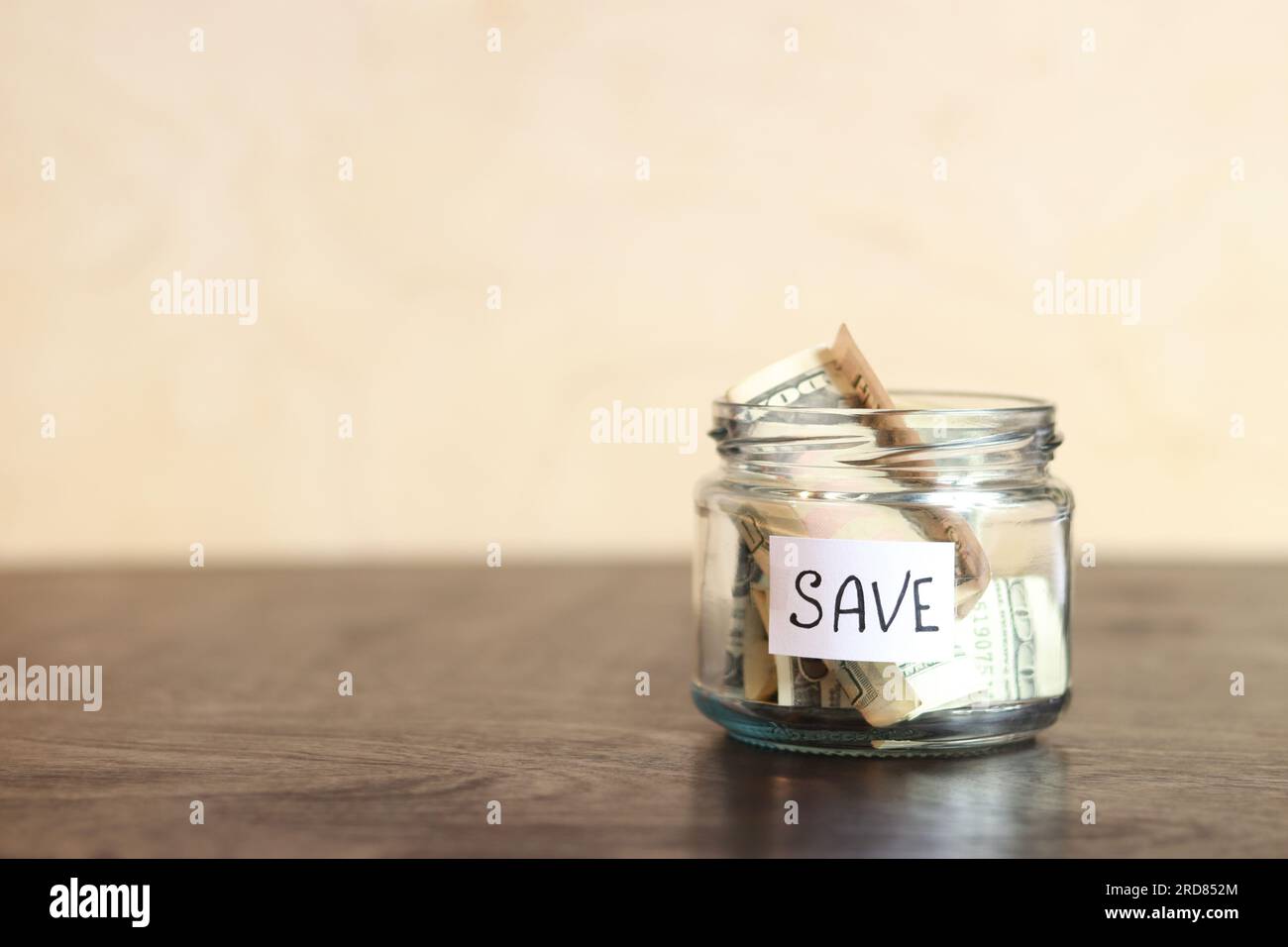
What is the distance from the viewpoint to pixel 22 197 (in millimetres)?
1742

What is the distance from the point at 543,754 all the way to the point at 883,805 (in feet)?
→ 0.69

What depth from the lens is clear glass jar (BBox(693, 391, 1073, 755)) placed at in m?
0.72

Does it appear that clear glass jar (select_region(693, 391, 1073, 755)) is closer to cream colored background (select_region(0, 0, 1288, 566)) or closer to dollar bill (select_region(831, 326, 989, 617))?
dollar bill (select_region(831, 326, 989, 617))

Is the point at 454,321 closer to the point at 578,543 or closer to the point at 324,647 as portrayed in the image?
the point at 578,543

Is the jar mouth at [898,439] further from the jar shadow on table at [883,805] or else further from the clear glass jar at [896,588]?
the jar shadow on table at [883,805]

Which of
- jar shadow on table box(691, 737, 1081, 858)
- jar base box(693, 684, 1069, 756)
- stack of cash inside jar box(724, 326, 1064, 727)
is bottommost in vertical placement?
jar shadow on table box(691, 737, 1081, 858)

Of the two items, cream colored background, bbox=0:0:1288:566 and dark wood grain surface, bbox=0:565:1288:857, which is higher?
cream colored background, bbox=0:0:1288:566

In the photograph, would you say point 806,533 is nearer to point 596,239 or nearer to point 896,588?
point 896,588

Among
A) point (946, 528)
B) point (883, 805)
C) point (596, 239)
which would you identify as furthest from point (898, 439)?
point (596, 239)

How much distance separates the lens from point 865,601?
710 mm
